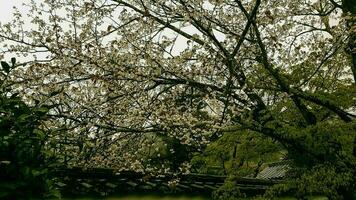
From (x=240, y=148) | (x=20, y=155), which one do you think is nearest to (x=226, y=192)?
(x=240, y=148)

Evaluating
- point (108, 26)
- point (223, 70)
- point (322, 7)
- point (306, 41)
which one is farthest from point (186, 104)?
point (322, 7)

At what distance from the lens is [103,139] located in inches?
279

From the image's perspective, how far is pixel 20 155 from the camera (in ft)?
10.1

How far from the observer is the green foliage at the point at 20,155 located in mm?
3031

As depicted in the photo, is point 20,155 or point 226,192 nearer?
point 20,155

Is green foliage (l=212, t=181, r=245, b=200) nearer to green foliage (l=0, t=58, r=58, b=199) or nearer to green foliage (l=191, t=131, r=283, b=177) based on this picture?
green foliage (l=191, t=131, r=283, b=177)

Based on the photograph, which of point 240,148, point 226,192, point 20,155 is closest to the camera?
point 20,155

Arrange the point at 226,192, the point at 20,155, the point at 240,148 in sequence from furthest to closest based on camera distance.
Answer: the point at 240,148 < the point at 226,192 < the point at 20,155

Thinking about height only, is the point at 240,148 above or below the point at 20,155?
above

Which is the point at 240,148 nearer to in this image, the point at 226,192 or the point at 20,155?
the point at 226,192

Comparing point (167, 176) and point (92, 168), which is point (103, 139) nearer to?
point (92, 168)

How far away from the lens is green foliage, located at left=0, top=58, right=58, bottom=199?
3031mm

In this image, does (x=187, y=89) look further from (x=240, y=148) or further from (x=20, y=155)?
(x=20, y=155)

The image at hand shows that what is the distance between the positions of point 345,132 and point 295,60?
1.79m
